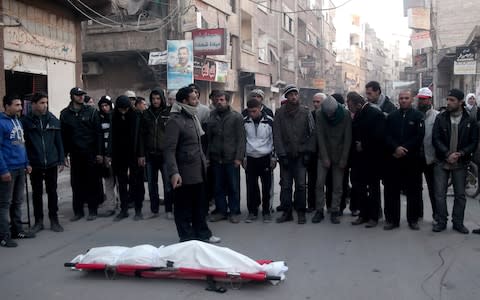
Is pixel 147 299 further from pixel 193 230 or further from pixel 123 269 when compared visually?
pixel 193 230

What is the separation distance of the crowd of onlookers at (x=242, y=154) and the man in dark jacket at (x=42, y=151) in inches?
0.6

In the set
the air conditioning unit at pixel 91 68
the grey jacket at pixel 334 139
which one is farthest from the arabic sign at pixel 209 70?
the grey jacket at pixel 334 139

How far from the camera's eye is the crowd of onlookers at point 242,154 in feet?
21.2

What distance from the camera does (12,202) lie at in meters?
6.83

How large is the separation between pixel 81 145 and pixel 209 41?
1366cm

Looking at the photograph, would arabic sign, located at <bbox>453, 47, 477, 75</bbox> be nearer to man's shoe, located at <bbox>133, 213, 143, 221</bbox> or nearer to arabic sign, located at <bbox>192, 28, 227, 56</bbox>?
arabic sign, located at <bbox>192, 28, 227, 56</bbox>

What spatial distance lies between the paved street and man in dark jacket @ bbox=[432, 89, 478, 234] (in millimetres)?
327

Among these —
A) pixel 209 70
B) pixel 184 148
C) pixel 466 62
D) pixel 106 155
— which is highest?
pixel 466 62

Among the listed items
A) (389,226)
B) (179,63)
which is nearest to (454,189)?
(389,226)

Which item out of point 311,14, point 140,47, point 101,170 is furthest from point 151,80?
point 311,14

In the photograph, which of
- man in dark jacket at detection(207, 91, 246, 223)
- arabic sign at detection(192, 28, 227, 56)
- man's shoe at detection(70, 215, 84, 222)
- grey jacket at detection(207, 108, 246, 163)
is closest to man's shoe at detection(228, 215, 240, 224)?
man in dark jacket at detection(207, 91, 246, 223)

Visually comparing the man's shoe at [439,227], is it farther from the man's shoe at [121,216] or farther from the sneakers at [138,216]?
the man's shoe at [121,216]

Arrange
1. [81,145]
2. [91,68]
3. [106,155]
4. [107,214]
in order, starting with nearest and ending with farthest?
[81,145], [106,155], [107,214], [91,68]

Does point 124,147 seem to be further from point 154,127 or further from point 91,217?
point 91,217
